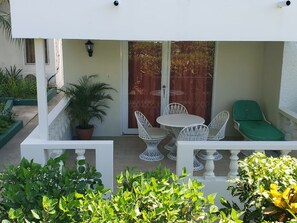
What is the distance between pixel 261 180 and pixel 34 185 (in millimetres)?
2082

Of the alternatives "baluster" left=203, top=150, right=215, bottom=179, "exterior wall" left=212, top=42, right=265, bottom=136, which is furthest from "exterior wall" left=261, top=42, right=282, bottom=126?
"baluster" left=203, top=150, right=215, bottom=179

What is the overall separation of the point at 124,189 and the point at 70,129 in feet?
16.6

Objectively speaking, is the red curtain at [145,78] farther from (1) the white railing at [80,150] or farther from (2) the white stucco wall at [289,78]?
(1) the white railing at [80,150]

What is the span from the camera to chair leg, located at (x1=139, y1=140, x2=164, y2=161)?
22.5 feet

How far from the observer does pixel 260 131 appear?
7008 mm

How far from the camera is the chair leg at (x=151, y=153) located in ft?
22.5

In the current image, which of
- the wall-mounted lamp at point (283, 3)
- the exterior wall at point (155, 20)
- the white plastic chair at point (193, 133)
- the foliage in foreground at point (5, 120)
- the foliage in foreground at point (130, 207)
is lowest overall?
the foliage in foreground at point (5, 120)

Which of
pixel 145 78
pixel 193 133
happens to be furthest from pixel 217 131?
pixel 145 78

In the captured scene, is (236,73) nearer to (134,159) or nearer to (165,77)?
(165,77)

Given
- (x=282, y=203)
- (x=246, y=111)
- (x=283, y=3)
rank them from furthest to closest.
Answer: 1. (x=246, y=111)
2. (x=283, y=3)
3. (x=282, y=203)

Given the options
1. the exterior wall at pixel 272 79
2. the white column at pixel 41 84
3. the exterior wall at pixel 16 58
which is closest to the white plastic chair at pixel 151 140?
the white column at pixel 41 84

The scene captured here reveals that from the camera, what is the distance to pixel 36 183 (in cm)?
308

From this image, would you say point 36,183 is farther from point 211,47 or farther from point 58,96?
point 58,96

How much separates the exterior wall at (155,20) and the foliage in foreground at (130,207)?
235 cm
